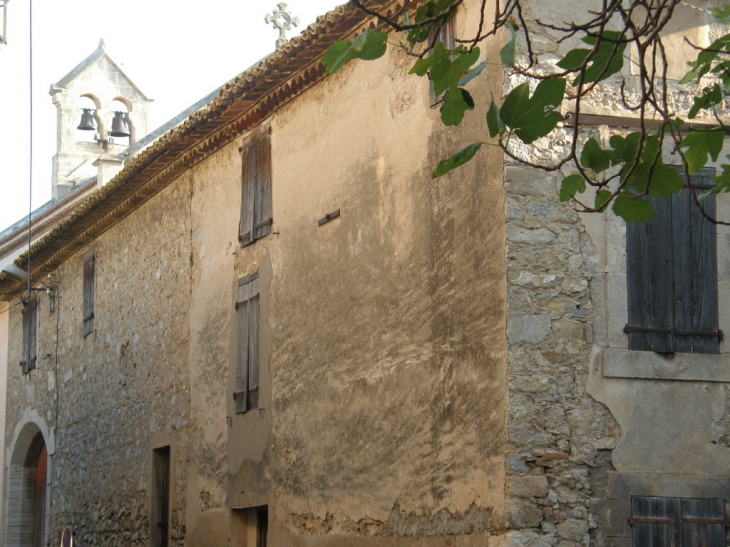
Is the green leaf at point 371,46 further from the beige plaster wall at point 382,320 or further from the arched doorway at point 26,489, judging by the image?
the arched doorway at point 26,489

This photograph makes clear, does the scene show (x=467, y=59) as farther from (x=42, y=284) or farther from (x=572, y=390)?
(x=42, y=284)

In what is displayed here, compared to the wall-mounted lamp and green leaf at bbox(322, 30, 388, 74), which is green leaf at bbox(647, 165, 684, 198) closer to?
green leaf at bbox(322, 30, 388, 74)

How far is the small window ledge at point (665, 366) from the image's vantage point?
30.6 feet

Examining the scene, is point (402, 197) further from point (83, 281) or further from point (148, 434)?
point (83, 281)

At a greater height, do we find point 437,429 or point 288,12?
point 288,12

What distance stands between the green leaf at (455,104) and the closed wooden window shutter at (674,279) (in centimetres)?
483

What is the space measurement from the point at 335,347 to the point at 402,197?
1651mm

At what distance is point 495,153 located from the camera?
31.2 feet

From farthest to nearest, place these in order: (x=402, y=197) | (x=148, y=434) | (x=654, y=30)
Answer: (x=148, y=434) < (x=402, y=197) < (x=654, y=30)

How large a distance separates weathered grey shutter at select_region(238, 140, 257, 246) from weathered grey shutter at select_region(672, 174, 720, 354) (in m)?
5.04

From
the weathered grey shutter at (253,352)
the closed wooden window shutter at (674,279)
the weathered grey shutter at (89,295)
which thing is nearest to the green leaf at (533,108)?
the closed wooden window shutter at (674,279)

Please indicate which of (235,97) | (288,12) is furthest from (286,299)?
(288,12)

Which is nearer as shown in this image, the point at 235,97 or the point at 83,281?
the point at 235,97

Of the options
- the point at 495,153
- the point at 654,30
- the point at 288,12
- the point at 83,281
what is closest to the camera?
the point at 654,30
